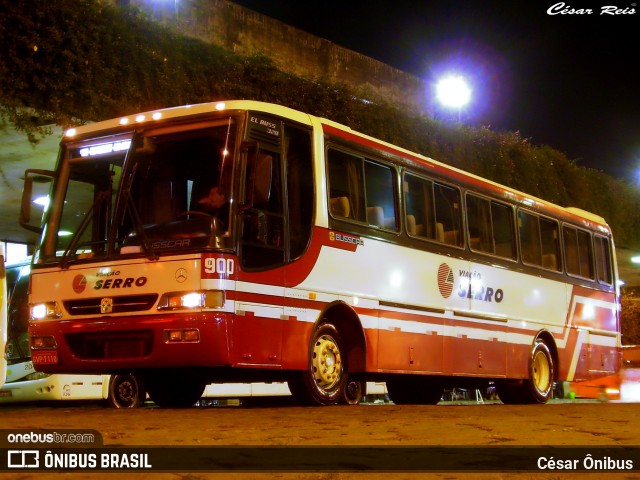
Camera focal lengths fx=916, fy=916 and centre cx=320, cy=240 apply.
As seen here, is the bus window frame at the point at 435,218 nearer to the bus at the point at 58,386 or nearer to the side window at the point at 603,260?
the side window at the point at 603,260

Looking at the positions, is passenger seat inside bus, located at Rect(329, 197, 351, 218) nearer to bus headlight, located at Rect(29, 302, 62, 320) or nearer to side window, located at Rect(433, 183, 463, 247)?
side window, located at Rect(433, 183, 463, 247)

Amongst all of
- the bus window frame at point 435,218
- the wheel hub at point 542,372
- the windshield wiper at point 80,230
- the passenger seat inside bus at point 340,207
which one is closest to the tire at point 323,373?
the passenger seat inside bus at point 340,207

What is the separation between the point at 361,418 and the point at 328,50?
17.8 m

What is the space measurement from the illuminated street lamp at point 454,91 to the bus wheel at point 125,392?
1545 centimetres

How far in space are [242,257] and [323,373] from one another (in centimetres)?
200

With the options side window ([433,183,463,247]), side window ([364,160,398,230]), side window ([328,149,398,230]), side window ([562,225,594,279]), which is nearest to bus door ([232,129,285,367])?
side window ([328,149,398,230])

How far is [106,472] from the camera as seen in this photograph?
5043 mm

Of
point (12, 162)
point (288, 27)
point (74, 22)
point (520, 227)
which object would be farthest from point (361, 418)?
point (288, 27)

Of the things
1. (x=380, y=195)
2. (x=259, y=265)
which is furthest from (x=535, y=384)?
(x=259, y=265)

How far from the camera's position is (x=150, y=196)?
9742mm

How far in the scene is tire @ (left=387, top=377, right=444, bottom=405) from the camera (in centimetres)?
1491

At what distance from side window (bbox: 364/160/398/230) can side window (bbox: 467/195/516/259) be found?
228 cm

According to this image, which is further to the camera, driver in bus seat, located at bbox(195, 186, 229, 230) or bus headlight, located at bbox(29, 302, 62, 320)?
bus headlight, located at bbox(29, 302, 62, 320)

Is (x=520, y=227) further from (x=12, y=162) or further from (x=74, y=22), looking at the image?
(x=12, y=162)
